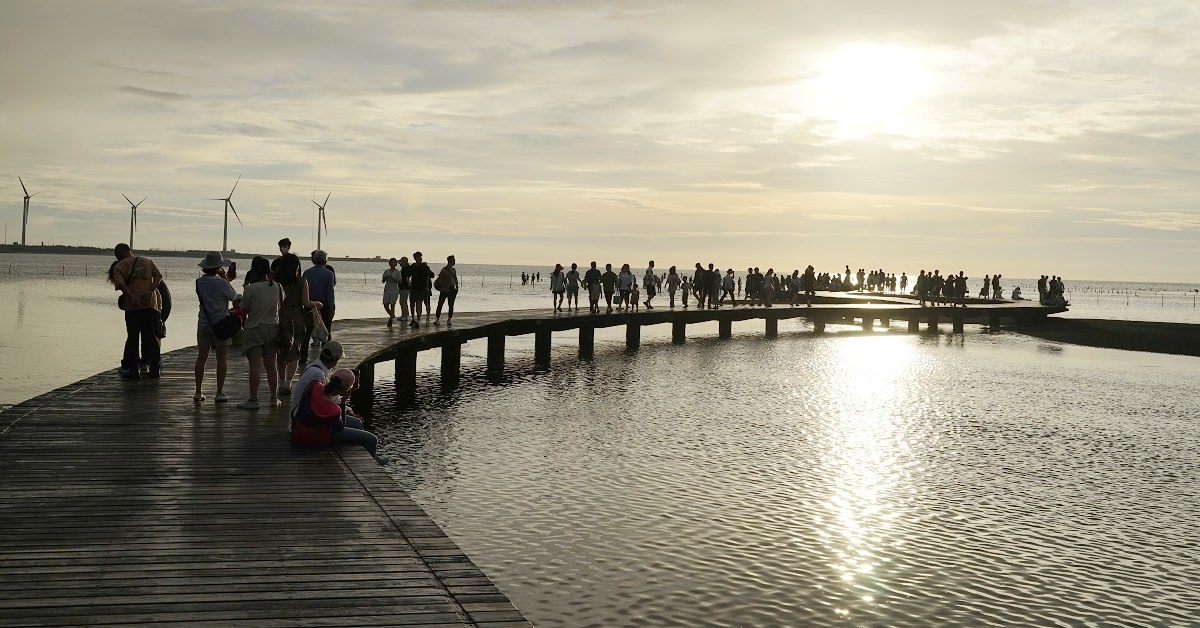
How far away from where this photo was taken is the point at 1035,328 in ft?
177

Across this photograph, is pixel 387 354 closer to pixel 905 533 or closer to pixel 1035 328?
pixel 905 533

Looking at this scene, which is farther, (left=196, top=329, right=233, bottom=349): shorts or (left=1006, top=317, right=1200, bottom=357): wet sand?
(left=1006, top=317, right=1200, bottom=357): wet sand

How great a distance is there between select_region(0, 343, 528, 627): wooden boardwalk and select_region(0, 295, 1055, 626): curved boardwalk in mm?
16

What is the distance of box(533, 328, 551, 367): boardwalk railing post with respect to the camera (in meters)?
31.9

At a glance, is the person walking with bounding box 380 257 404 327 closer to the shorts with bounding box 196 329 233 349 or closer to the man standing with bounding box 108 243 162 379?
the man standing with bounding box 108 243 162 379

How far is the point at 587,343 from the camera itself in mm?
36219

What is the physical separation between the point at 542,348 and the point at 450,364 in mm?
6284

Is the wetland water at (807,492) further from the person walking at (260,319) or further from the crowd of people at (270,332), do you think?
the person walking at (260,319)

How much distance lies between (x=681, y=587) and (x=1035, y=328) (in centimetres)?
5005

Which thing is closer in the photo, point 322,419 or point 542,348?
point 322,419

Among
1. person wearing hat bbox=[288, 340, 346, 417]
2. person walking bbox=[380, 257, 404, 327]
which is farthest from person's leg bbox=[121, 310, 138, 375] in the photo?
person walking bbox=[380, 257, 404, 327]

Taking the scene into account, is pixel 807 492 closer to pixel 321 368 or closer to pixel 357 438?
pixel 357 438

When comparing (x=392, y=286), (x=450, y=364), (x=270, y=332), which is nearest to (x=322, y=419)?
(x=270, y=332)

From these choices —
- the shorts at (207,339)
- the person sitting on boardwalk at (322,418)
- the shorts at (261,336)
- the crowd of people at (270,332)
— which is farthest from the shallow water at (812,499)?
the shorts at (207,339)
